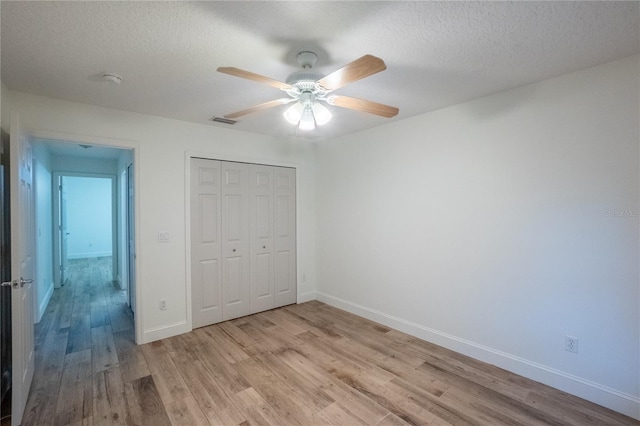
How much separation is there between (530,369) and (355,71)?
8.84 ft

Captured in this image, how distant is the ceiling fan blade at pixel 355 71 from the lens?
1.39m

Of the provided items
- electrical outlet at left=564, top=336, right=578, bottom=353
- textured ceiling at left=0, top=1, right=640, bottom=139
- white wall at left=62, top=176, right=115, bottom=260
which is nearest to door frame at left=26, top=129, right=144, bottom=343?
textured ceiling at left=0, top=1, right=640, bottom=139

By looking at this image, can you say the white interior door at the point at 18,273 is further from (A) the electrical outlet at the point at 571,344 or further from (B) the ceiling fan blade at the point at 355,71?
(A) the electrical outlet at the point at 571,344

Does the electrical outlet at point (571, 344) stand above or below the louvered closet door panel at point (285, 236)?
below

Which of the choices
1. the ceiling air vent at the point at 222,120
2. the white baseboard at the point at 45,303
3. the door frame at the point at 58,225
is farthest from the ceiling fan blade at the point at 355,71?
the door frame at the point at 58,225

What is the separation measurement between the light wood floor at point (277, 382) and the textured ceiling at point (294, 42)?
240cm

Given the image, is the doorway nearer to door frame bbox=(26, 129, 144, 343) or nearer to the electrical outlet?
door frame bbox=(26, 129, 144, 343)

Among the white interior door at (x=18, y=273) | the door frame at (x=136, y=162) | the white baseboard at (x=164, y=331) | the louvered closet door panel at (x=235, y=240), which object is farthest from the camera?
the louvered closet door panel at (x=235, y=240)

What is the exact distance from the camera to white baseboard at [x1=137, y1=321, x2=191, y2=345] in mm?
3084

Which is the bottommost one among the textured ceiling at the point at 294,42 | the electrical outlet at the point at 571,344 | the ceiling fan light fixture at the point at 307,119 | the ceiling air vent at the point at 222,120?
the electrical outlet at the point at 571,344

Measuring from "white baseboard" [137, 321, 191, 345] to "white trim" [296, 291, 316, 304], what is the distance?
1.58m

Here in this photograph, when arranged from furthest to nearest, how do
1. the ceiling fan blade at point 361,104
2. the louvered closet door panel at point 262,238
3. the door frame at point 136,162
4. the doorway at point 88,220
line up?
the doorway at point 88,220, the louvered closet door panel at point 262,238, the door frame at point 136,162, the ceiling fan blade at point 361,104

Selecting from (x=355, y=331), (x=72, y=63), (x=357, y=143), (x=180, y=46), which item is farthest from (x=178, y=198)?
(x=355, y=331)

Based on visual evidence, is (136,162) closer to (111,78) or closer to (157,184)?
(157,184)
